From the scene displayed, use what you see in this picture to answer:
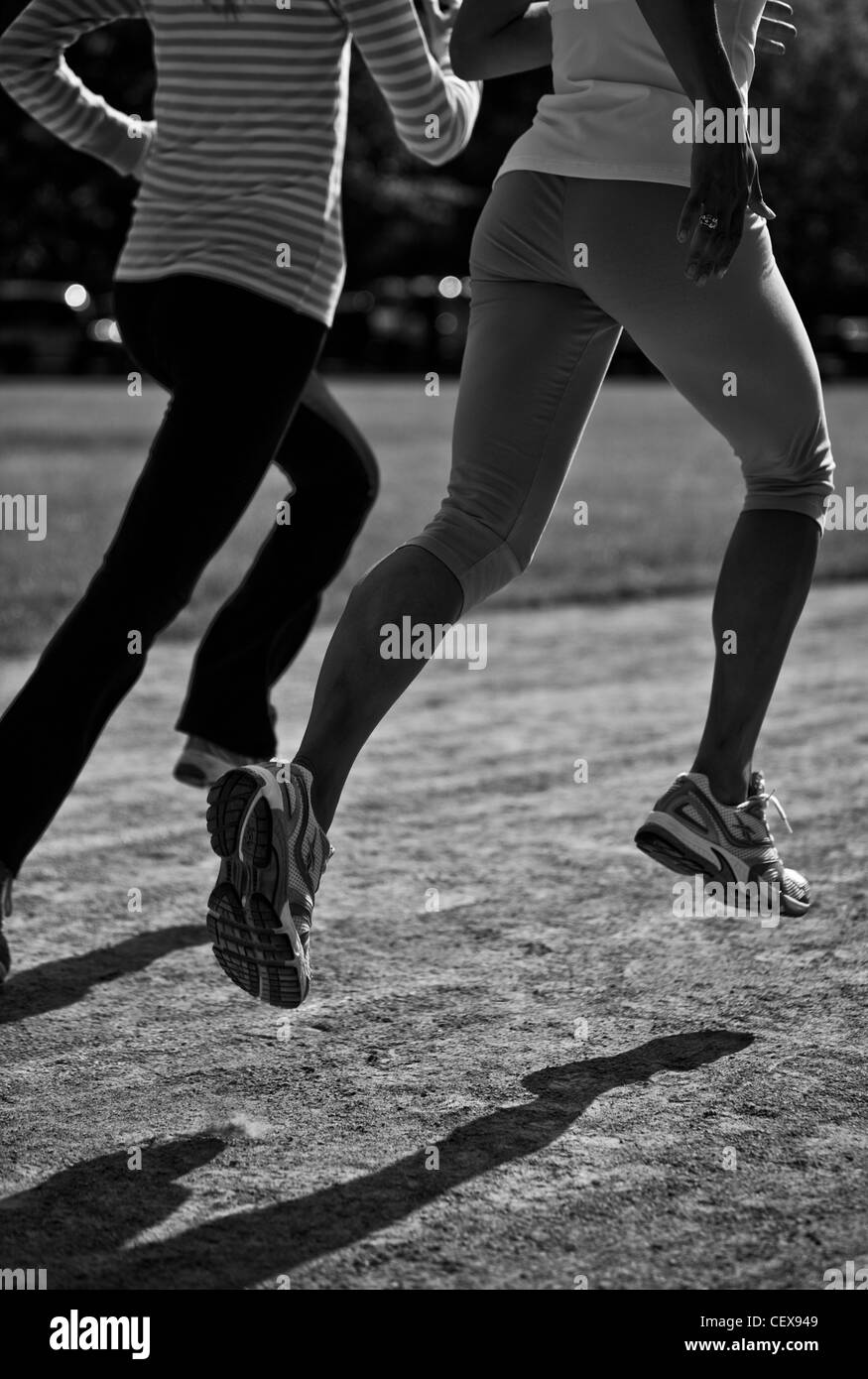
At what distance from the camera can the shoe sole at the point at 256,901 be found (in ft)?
8.85

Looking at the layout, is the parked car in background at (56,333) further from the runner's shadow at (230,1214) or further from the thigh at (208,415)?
the runner's shadow at (230,1214)

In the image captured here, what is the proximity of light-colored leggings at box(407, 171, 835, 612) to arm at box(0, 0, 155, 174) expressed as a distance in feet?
3.83

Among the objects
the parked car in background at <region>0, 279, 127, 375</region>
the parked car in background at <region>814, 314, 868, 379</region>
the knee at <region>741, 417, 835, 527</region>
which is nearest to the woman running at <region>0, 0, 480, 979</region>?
the knee at <region>741, 417, 835, 527</region>

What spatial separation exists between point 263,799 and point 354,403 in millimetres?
25833

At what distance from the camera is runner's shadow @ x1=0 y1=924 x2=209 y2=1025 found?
3.13m

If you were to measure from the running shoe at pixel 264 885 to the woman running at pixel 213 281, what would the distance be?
1.84 feet

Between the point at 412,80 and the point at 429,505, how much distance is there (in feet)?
28.5

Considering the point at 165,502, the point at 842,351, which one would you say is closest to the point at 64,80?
the point at 165,502

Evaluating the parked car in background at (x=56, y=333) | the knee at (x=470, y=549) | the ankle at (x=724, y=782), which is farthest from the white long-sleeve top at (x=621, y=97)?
the parked car in background at (x=56, y=333)

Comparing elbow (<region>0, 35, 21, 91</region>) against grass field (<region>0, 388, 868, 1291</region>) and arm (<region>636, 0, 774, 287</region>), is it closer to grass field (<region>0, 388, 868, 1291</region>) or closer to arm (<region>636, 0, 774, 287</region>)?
arm (<region>636, 0, 774, 287</region>)

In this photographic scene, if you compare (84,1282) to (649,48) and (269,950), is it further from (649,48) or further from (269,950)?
(649,48)

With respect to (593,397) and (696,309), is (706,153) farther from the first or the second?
(593,397)

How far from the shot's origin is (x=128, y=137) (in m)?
4.11
